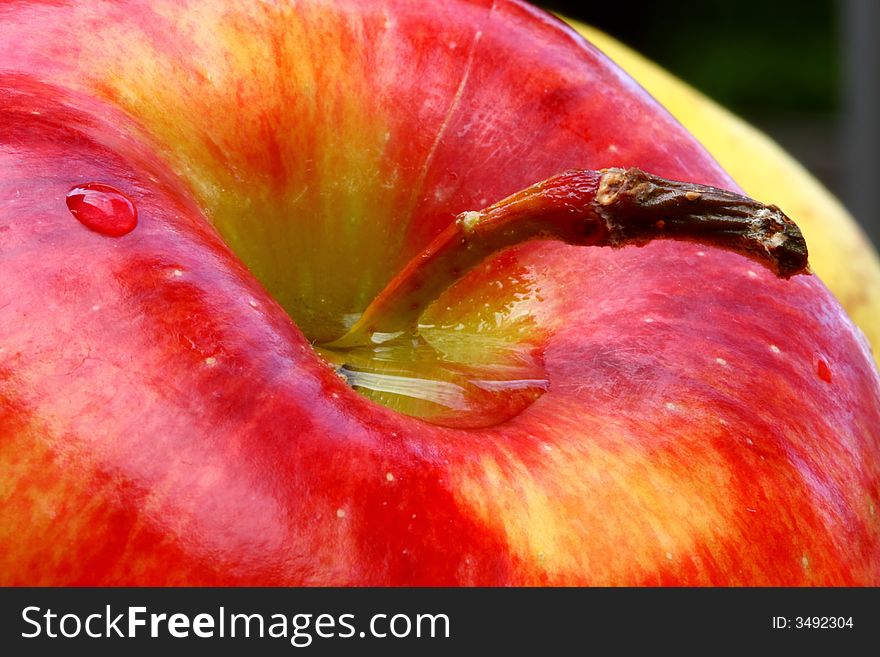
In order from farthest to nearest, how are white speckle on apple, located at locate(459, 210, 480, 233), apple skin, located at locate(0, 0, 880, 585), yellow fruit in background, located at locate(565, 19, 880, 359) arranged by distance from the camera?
yellow fruit in background, located at locate(565, 19, 880, 359), white speckle on apple, located at locate(459, 210, 480, 233), apple skin, located at locate(0, 0, 880, 585)

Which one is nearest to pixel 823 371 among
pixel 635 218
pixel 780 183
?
pixel 635 218

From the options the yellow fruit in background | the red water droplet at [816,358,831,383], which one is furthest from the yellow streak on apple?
the yellow fruit in background

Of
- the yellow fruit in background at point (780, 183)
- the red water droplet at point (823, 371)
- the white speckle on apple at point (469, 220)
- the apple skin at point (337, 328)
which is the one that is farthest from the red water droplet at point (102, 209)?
the yellow fruit in background at point (780, 183)

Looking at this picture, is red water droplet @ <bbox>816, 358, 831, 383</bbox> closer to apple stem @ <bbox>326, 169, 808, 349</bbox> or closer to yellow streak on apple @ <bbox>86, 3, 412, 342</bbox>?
apple stem @ <bbox>326, 169, 808, 349</bbox>

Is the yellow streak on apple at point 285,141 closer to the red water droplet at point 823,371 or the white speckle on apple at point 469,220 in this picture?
the white speckle on apple at point 469,220

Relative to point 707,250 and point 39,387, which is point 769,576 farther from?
point 39,387

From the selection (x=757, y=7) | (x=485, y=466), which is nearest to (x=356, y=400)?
(x=485, y=466)
